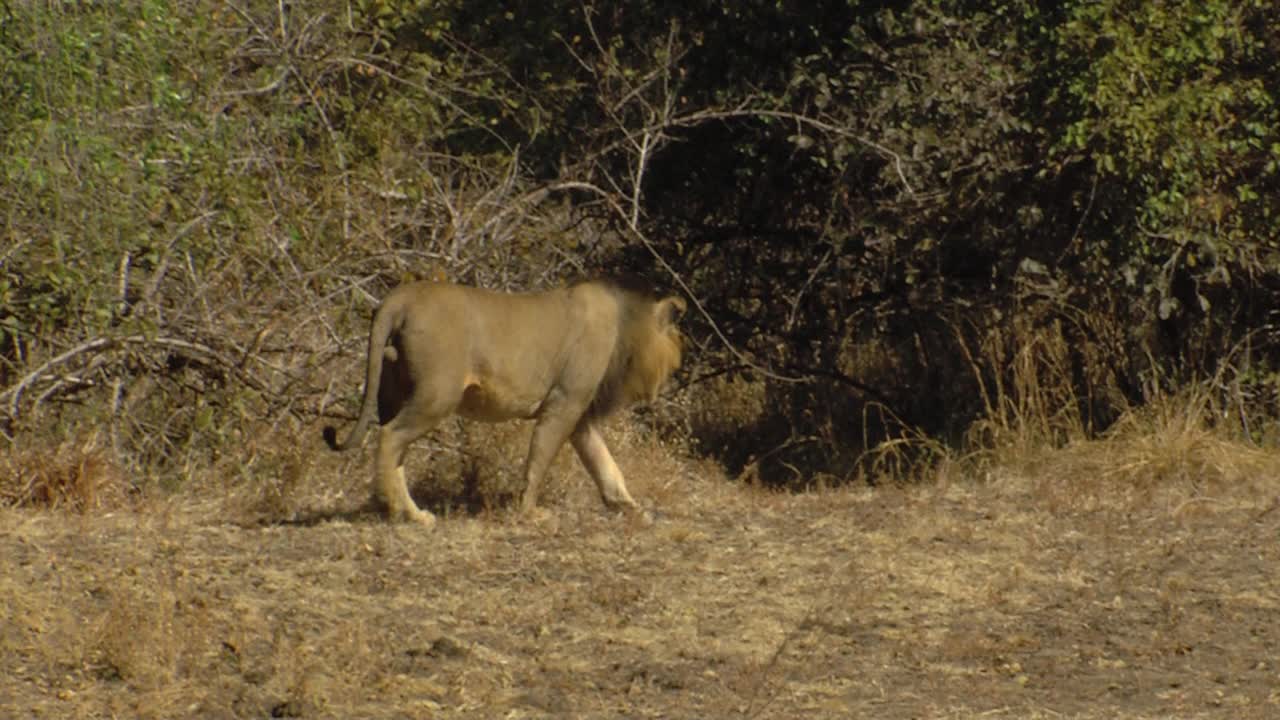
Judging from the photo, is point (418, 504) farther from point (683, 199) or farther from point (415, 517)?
point (683, 199)

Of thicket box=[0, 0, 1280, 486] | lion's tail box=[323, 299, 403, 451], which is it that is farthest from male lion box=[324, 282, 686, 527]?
thicket box=[0, 0, 1280, 486]

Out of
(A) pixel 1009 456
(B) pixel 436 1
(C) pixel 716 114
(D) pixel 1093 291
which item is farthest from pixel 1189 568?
(B) pixel 436 1

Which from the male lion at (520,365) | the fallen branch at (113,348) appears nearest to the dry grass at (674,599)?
the male lion at (520,365)

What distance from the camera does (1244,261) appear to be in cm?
998

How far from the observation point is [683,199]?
1197cm

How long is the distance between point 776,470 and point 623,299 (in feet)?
10.4

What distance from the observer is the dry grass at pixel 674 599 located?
6.27 meters

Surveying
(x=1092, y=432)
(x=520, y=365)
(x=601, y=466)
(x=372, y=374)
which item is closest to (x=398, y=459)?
(x=372, y=374)

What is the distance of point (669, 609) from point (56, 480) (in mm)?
3108

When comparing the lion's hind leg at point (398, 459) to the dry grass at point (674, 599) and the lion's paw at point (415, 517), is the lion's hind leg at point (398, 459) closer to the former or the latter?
the lion's paw at point (415, 517)

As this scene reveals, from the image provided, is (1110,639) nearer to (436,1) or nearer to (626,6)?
(626,6)

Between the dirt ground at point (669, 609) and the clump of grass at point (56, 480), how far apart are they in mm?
184

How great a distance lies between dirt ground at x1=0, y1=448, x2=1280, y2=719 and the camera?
624 cm

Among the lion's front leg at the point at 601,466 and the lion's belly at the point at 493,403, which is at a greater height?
the lion's belly at the point at 493,403
